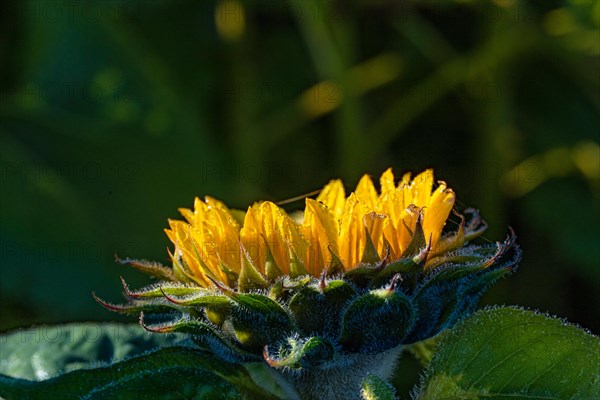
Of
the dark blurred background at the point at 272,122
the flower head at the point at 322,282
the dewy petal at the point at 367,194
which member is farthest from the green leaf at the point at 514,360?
the dark blurred background at the point at 272,122

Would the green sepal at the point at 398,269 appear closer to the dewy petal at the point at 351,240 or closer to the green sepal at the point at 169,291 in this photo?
the dewy petal at the point at 351,240

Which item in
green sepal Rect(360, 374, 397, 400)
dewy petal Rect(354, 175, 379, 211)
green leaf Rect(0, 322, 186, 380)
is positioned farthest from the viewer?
green leaf Rect(0, 322, 186, 380)

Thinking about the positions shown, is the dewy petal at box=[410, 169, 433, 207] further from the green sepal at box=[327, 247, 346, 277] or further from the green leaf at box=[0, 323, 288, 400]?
the green leaf at box=[0, 323, 288, 400]

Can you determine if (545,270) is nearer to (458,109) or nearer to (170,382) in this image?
(458,109)

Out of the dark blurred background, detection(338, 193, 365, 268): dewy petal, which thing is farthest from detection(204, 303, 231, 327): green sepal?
the dark blurred background

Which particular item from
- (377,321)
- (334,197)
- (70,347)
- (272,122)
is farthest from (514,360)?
(272,122)

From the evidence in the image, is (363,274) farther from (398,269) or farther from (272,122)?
(272,122)
